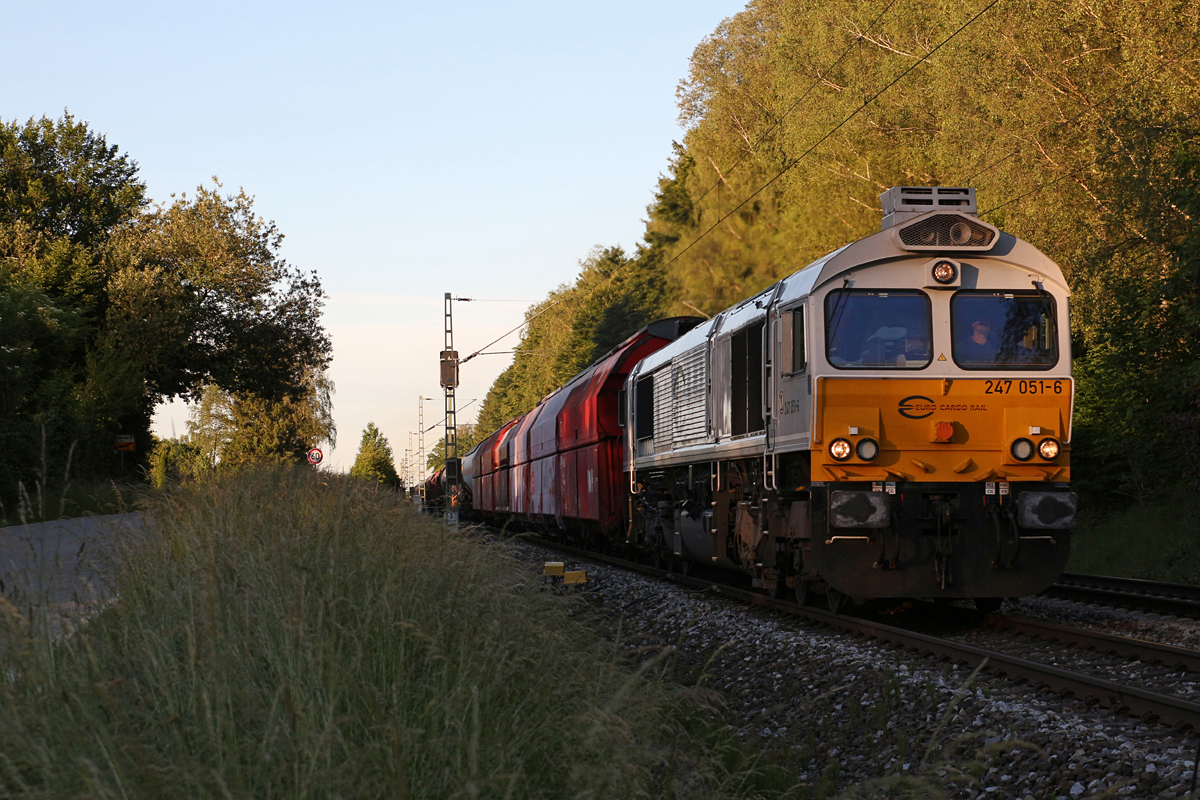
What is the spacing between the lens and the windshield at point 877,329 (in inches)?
392

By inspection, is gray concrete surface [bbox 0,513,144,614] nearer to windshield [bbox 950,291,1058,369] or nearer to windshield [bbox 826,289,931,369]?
windshield [bbox 826,289,931,369]

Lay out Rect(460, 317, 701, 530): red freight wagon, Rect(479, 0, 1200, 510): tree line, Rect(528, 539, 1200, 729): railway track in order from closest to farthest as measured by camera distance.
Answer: Rect(528, 539, 1200, 729): railway track → Rect(479, 0, 1200, 510): tree line → Rect(460, 317, 701, 530): red freight wagon

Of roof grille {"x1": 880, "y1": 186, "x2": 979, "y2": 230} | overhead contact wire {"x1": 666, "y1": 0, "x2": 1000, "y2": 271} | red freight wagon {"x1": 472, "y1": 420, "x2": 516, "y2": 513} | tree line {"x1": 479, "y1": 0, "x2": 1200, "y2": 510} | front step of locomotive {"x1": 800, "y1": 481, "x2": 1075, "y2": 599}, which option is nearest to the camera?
front step of locomotive {"x1": 800, "y1": 481, "x2": 1075, "y2": 599}

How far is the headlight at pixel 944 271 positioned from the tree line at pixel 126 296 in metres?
26.4

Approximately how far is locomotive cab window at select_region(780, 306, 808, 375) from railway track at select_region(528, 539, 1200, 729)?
2363 millimetres

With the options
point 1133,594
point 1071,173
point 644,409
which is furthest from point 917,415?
point 1071,173

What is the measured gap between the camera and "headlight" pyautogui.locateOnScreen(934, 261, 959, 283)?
10109 millimetres

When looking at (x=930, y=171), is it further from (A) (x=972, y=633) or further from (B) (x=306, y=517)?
(B) (x=306, y=517)

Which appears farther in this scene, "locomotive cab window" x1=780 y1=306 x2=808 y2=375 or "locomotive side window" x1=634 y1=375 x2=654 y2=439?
"locomotive side window" x1=634 y1=375 x2=654 y2=439

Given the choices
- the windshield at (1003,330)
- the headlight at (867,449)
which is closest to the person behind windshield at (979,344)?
the windshield at (1003,330)

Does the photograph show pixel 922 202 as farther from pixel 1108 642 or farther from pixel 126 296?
pixel 126 296

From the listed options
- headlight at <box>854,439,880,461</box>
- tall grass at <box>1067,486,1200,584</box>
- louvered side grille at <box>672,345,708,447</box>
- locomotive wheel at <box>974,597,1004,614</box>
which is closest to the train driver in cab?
headlight at <box>854,439,880,461</box>

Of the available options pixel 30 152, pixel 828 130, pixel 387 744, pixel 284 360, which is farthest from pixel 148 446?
pixel 387 744

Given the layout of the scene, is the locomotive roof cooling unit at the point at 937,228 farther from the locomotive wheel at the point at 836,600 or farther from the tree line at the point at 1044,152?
the tree line at the point at 1044,152
